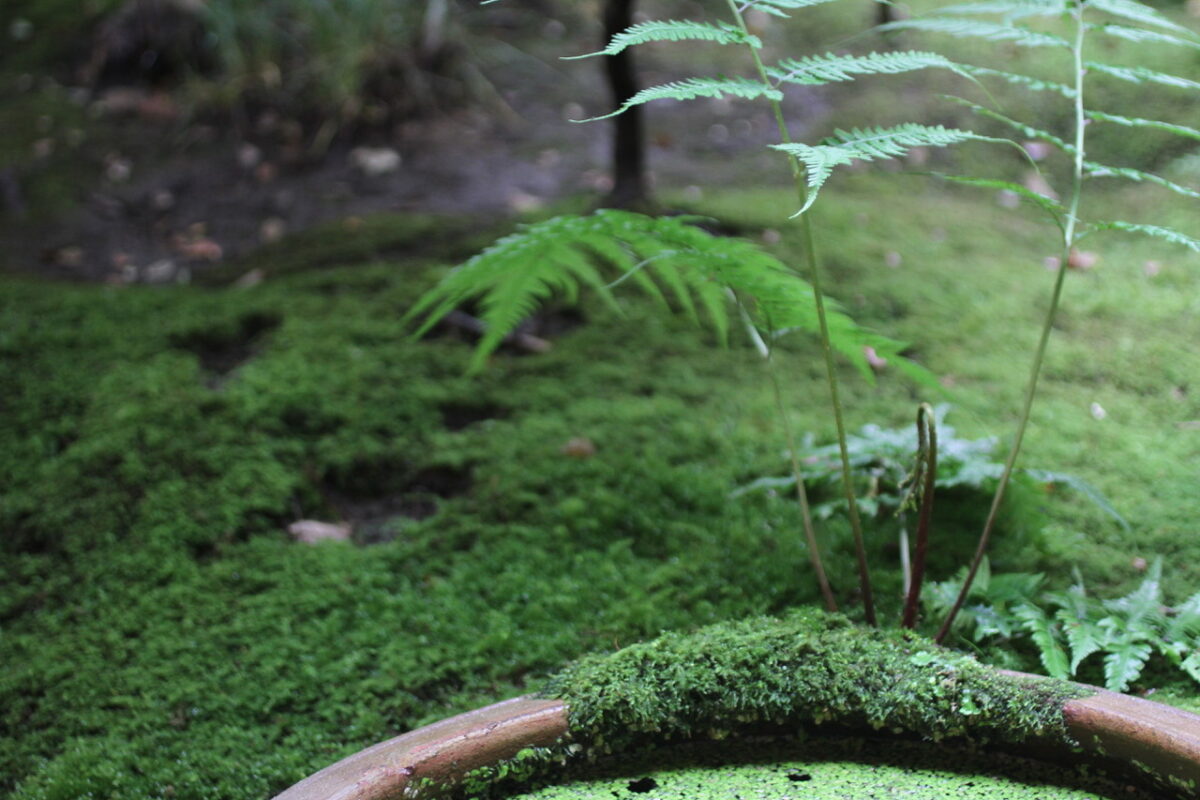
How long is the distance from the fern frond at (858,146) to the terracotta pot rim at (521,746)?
0.76m

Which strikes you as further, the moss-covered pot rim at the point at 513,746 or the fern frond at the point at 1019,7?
the fern frond at the point at 1019,7

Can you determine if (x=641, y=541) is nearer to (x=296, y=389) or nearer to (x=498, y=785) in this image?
(x=498, y=785)

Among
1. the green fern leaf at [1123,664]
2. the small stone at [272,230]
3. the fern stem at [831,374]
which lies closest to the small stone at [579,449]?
the fern stem at [831,374]

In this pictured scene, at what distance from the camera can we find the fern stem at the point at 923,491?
1285 millimetres

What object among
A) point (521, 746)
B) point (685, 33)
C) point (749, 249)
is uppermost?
point (685, 33)

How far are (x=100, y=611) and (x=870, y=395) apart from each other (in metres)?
1.76

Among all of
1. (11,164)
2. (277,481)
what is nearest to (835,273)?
(277,481)

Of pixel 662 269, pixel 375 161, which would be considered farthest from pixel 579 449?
pixel 375 161

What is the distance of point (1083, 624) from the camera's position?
4.50ft

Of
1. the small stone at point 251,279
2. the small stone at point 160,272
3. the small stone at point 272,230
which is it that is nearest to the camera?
the small stone at point 251,279

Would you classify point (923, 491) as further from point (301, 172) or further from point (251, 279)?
point (301, 172)

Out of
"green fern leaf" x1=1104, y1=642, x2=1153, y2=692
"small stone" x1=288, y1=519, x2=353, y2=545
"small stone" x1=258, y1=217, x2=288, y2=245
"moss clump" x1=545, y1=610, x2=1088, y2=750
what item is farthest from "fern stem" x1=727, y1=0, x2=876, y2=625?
"small stone" x1=258, y1=217, x2=288, y2=245

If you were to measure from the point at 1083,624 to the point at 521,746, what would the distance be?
888 millimetres

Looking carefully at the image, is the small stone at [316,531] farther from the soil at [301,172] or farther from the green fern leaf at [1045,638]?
the soil at [301,172]
